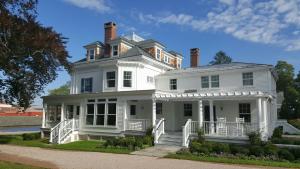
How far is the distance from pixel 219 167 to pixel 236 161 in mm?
1694

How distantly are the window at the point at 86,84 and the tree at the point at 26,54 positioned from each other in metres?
7.58

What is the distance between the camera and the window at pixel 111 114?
23103 mm

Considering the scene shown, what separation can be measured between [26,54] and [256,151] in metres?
14.4

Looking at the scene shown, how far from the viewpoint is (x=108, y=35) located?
2992 cm

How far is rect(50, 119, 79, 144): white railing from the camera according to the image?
22.4 meters

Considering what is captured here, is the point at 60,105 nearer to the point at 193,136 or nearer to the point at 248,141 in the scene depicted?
the point at 193,136

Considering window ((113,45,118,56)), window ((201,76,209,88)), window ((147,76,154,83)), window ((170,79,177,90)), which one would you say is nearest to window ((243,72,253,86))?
window ((201,76,209,88))

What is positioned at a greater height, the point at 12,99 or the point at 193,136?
the point at 12,99

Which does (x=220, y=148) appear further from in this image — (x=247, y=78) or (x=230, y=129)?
(x=247, y=78)

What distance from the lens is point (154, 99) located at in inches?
819

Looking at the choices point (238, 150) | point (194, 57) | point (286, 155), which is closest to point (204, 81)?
point (194, 57)

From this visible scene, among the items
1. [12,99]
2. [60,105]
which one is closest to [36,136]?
[60,105]

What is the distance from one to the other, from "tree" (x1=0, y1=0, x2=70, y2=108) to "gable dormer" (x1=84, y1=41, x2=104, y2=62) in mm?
8948

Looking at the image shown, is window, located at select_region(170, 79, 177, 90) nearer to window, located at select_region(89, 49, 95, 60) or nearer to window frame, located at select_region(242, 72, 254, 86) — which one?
window frame, located at select_region(242, 72, 254, 86)
